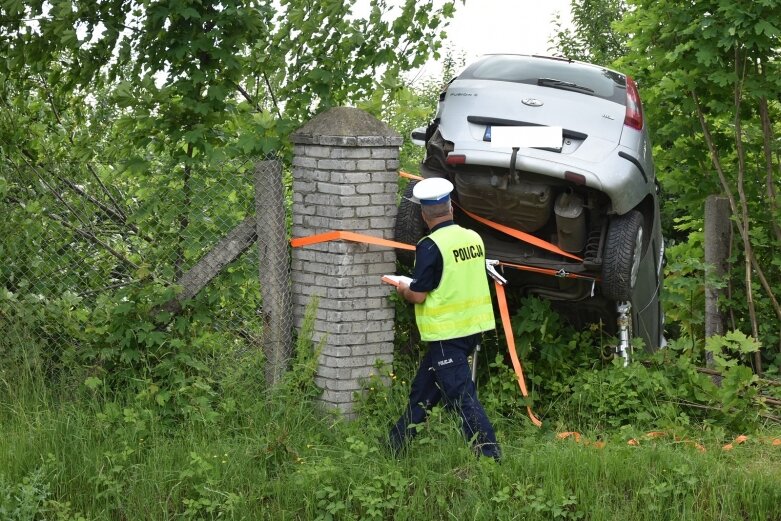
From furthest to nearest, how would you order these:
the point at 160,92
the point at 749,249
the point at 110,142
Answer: the point at 749,249
the point at 110,142
the point at 160,92

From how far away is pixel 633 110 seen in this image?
754 cm

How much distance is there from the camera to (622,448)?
6.23 meters

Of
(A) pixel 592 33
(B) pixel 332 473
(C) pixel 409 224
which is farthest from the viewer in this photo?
(A) pixel 592 33

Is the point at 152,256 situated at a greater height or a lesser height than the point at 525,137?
lesser

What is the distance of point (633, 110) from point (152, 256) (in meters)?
3.47

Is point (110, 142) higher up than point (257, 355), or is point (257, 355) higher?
point (110, 142)

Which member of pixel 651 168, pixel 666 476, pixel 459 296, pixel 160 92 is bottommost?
pixel 666 476

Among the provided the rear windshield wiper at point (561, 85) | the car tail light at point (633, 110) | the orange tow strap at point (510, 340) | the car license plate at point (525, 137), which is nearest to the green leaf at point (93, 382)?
the orange tow strap at point (510, 340)

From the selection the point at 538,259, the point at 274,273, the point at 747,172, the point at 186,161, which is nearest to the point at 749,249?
the point at 747,172

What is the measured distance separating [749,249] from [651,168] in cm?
139

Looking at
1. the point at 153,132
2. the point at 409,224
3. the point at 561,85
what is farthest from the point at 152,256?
the point at 561,85

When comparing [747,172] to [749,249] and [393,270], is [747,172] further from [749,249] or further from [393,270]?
[393,270]

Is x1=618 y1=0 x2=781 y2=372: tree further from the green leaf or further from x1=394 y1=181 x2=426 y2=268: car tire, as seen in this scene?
the green leaf

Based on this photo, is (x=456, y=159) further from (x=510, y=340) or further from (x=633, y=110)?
(x=633, y=110)
